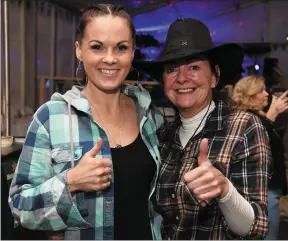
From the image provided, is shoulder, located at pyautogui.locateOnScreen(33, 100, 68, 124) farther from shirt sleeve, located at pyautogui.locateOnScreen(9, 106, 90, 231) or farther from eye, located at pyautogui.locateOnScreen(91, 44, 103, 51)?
eye, located at pyautogui.locateOnScreen(91, 44, 103, 51)

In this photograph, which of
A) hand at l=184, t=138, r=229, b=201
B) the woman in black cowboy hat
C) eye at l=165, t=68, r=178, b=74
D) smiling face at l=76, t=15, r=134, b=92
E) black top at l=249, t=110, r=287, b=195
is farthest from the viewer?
black top at l=249, t=110, r=287, b=195

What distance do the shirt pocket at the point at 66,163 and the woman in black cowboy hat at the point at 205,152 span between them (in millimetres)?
307

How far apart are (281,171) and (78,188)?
2021 mm

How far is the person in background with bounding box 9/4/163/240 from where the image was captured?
1052 millimetres

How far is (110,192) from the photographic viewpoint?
118 centimetres

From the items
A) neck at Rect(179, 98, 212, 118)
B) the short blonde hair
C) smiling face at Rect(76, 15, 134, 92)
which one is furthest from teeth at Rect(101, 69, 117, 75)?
the short blonde hair

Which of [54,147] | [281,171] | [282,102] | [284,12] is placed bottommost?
[281,171]

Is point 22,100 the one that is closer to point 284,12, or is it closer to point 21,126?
point 21,126

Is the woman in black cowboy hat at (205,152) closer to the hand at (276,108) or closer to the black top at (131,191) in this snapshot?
the black top at (131,191)

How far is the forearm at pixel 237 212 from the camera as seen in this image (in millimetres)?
1039

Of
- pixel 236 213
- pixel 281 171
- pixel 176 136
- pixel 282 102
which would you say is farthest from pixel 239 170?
pixel 282 102

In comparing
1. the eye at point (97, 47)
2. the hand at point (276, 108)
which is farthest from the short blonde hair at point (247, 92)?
the eye at point (97, 47)

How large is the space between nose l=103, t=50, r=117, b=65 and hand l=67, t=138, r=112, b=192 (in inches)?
12.5

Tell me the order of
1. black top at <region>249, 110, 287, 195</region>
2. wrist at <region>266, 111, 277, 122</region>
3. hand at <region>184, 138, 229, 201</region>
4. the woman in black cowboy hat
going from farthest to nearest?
wrist at <region>266, 111, 277, 122</region> → black top at <region>249, 110, 287, 195</region> → the woman in black cowboy hat → hand at <region>184, 138, 229, 201</region>
